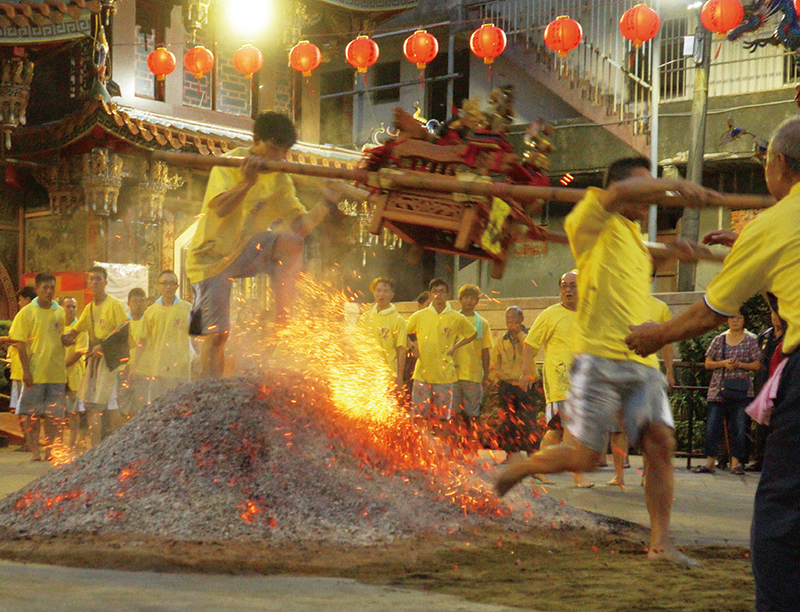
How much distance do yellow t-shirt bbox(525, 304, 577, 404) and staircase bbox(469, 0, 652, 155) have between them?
10884 mm

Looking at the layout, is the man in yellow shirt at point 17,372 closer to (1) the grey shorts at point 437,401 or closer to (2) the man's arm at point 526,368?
(1) the grey shorts at point 437,401

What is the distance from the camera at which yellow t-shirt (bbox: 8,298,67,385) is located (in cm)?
1056

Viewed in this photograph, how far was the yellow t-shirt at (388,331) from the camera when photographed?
10148 millimetres

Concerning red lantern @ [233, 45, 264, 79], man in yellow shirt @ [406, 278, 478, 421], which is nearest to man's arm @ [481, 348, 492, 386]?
man in yellow shirt @ [406, 278, 478, 421]

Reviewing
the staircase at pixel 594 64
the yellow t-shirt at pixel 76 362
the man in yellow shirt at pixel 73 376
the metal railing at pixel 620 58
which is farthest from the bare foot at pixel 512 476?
the staircase at pixel 594 64

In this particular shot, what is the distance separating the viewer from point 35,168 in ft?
47.7

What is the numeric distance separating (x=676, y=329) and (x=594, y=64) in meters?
17.1

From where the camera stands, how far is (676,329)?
10.8 ft

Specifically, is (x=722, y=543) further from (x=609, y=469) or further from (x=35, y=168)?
(x=35, y=168)

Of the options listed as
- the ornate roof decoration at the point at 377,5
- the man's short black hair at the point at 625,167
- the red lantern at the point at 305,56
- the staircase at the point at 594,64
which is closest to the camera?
the man's short black hair at the point at 625,167

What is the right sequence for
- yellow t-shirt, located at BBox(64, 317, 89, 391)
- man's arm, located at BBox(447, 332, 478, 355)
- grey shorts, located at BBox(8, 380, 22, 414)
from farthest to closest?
grey shorts, located at BBox(8, 380, 22, 414)
yellow t-shirt, located at BBox(64, 317, 89, 391)
man's arm, located at BBox(447, 332, 478, 355)

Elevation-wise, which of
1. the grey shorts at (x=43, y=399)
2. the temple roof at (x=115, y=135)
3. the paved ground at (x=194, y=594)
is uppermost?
the temple roof at (x=115, y=135)

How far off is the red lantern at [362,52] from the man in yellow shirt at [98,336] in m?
5.89

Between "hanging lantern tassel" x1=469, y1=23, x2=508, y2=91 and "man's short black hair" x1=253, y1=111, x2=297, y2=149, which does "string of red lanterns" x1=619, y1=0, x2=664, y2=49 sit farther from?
"man's short black hair" x1=253, y1=111, x2=297, y2=149
